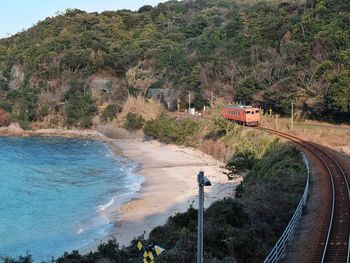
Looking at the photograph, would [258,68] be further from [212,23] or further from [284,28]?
[212,23]

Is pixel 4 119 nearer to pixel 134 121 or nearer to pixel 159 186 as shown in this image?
pixel 134 121

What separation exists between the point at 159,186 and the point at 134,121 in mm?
38840

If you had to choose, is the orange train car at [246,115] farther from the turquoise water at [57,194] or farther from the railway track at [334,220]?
the railway track at [334,220]

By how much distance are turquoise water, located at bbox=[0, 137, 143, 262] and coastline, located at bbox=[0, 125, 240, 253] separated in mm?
1136

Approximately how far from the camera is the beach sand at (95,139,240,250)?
3152 cm

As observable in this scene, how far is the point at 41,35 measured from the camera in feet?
436

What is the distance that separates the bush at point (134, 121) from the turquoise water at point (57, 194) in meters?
9.35

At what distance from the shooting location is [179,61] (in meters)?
100

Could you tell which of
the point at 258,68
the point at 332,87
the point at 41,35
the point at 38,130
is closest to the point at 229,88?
the point at 258,68

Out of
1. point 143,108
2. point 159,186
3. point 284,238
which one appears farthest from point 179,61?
point 284,238

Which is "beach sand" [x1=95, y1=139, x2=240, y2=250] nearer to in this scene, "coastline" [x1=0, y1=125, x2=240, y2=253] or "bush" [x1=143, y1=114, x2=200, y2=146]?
"coastline" [x1=0, y1=125, x2=240, y2=253]

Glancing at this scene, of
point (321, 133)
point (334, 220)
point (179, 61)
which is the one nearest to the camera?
point (334, 220)

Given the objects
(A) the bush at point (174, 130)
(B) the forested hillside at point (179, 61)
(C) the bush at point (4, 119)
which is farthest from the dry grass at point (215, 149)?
(C) the bush at point (4, 119)

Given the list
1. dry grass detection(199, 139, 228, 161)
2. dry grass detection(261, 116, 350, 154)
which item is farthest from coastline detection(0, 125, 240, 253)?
dry grass detection(261, 116, 350, 154)
